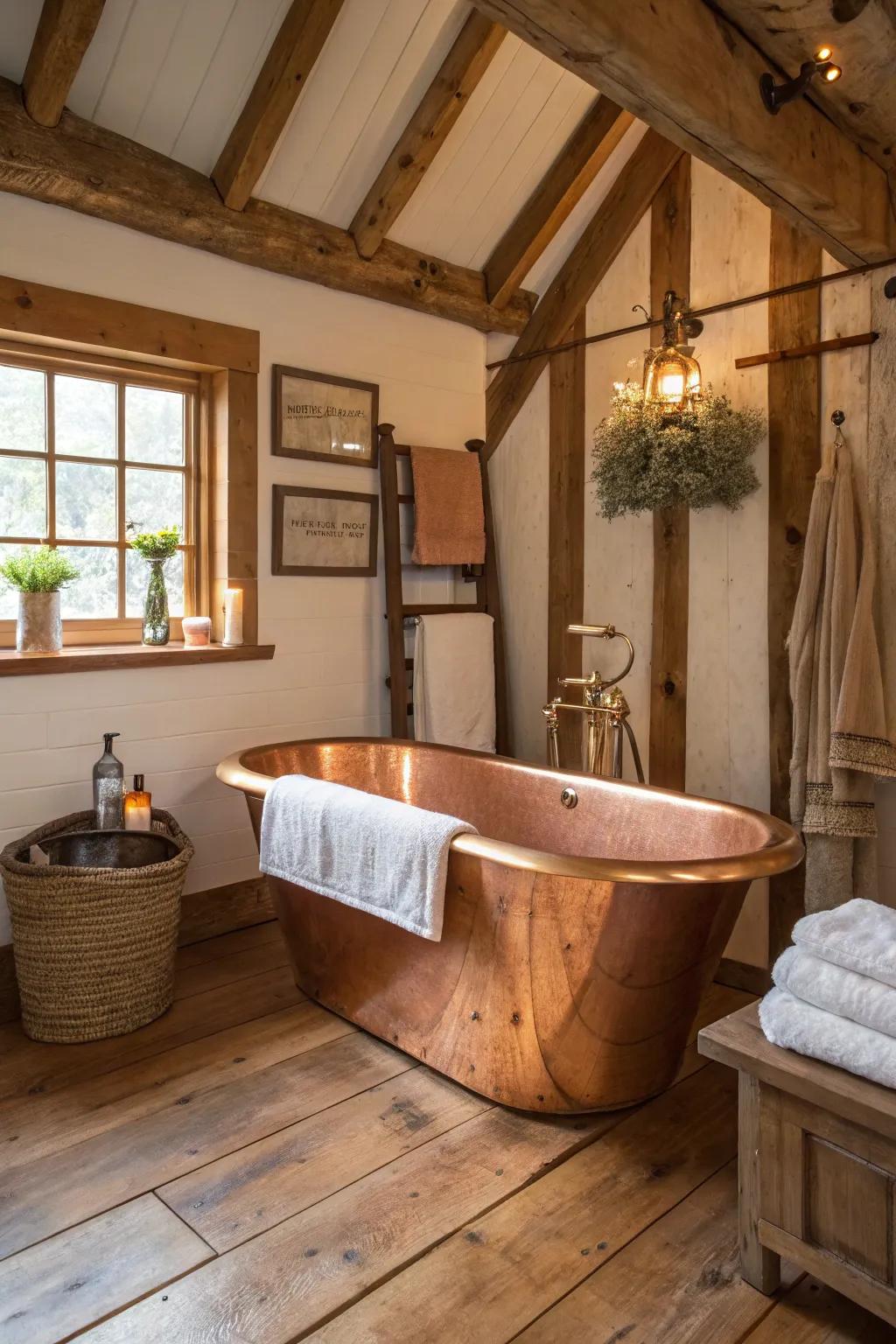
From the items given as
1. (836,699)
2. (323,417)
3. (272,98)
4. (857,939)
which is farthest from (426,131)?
(857,939)

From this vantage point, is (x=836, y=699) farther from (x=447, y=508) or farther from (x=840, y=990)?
(x=447, y=508)

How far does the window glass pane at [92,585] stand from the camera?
10.2 feet

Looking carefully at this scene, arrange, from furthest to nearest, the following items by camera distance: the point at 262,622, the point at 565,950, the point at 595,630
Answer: the point at 262,622
the point at 595,630
the point at 565,950

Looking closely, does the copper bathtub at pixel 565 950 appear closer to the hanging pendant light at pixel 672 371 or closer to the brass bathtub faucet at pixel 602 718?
the brass bathtub faucet at pixel 602 718

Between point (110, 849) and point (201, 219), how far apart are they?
195 centimetres

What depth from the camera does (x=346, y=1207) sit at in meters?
1.90

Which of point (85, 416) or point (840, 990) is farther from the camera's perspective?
point (85, 416)

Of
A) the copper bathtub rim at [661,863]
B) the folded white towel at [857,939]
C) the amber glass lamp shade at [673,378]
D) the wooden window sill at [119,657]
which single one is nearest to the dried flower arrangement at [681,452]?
the amber glass lamp shade at [673,378]

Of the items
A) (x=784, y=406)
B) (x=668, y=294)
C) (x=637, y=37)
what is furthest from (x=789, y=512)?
(x=637, y=37)

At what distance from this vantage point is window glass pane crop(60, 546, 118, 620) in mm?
3113

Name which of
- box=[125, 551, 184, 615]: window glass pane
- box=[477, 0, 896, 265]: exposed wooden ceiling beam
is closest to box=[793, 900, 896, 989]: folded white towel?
box=[477, 0, 896, 265]: exposed wooden ceiling beam

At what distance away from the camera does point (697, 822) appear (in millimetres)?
2461

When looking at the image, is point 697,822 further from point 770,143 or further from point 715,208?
point 715,208

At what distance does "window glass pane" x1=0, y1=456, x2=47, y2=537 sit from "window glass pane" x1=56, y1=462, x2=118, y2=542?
5 cm
